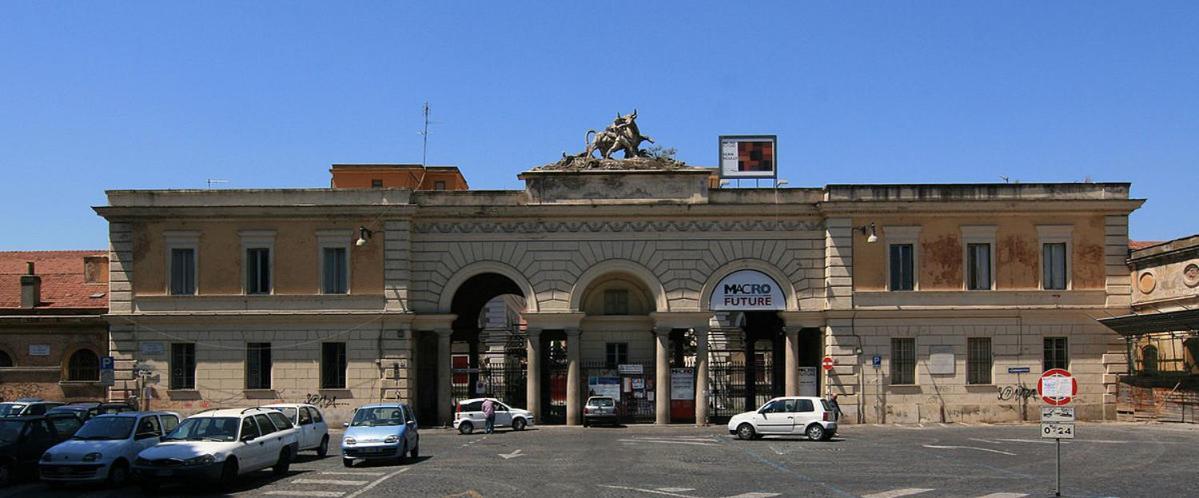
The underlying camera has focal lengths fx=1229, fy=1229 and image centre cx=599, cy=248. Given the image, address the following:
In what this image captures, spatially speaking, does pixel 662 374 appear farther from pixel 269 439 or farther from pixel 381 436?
pixel 269 439

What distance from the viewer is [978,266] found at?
146 feet

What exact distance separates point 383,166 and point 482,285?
7239mm

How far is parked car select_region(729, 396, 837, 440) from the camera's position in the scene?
120ft

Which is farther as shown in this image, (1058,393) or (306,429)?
(306,429)

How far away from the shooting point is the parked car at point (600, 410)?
4447 cm

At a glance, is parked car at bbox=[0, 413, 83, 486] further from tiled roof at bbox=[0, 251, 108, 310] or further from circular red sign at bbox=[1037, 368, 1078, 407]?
tiled roof at bbox=[0, 251, 108, 310]

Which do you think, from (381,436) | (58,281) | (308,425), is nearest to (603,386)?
(308,425)

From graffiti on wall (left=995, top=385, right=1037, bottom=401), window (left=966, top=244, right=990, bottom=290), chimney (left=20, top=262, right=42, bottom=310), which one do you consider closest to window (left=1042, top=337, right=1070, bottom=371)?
graffiti on wall (left=995, top=385, right=1037, bottom=401)

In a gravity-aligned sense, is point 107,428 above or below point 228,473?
above

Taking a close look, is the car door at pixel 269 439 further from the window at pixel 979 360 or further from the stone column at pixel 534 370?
the window at pixel 979 360

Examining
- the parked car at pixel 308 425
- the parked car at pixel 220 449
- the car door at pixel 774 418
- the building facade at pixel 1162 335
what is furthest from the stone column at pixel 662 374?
the parked car at pixel 220 449

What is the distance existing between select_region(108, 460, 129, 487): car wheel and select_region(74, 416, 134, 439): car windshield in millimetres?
710

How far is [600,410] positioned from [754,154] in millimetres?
11335

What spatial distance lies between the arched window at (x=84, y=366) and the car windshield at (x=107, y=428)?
2239cm
